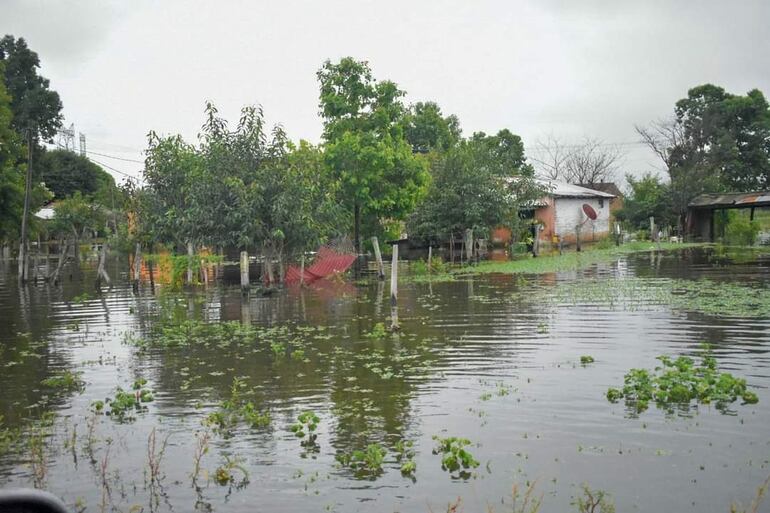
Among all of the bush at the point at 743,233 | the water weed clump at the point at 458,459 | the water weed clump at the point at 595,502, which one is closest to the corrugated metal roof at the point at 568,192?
the bush at the point at 743,233

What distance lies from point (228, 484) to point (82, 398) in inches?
200

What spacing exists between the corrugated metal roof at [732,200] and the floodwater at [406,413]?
3050cm

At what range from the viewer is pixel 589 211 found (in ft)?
174

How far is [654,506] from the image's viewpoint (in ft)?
24.5

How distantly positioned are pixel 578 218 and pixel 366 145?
74.0 ft

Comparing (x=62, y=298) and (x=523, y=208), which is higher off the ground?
(x=523, y=208)

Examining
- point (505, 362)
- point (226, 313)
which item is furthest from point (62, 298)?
point (505, 362)

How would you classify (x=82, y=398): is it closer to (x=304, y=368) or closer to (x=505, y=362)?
(x=304, y=368)

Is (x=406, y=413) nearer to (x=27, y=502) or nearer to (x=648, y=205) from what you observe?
→ (x=27, y=502)

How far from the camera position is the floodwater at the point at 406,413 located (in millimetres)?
8008

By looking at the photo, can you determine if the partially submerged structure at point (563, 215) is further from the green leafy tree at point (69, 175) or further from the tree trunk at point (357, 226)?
the green leafy tree at point (69, 175)

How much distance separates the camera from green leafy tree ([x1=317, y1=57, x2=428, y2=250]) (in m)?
35.3

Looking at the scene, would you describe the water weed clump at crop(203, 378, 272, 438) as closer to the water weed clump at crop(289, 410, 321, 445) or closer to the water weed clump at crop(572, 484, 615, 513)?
the water weed clump at crop(289, 410, 321, 445)

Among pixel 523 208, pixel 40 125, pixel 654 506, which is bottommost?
pixel 654 506
